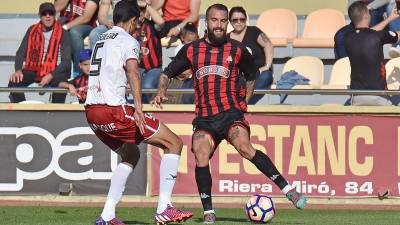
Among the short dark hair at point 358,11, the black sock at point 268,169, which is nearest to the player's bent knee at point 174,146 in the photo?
the black sock at point 268,169

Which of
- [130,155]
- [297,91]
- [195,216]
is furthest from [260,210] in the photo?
[297,91]

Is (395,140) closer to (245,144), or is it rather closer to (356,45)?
(356,45)

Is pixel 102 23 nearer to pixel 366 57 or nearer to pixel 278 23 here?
pixel 278 23

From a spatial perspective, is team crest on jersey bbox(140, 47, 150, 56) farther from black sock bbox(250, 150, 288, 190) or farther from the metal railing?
black sock bbox(250, 150, 288, 190)

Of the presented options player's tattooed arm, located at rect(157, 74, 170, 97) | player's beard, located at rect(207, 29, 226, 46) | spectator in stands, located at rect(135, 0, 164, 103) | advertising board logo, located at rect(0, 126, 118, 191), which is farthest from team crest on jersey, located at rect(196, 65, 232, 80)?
spectator in stands, located at rect(135, 0, 164, 103)

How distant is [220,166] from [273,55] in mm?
2573

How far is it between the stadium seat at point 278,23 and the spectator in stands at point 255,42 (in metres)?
2.24

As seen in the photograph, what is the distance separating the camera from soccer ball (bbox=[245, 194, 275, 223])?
10.6m

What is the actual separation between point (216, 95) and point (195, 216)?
1.97 metres

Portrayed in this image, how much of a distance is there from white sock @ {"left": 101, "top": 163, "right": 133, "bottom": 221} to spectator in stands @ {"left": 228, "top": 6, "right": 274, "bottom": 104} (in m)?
5.13

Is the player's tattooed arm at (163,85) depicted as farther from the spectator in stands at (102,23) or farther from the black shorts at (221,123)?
the spectator in stands at (102,23)

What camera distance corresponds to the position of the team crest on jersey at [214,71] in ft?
36.0

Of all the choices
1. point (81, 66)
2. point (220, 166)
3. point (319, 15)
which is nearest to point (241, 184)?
point (220, 166)

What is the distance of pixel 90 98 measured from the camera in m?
10.1
